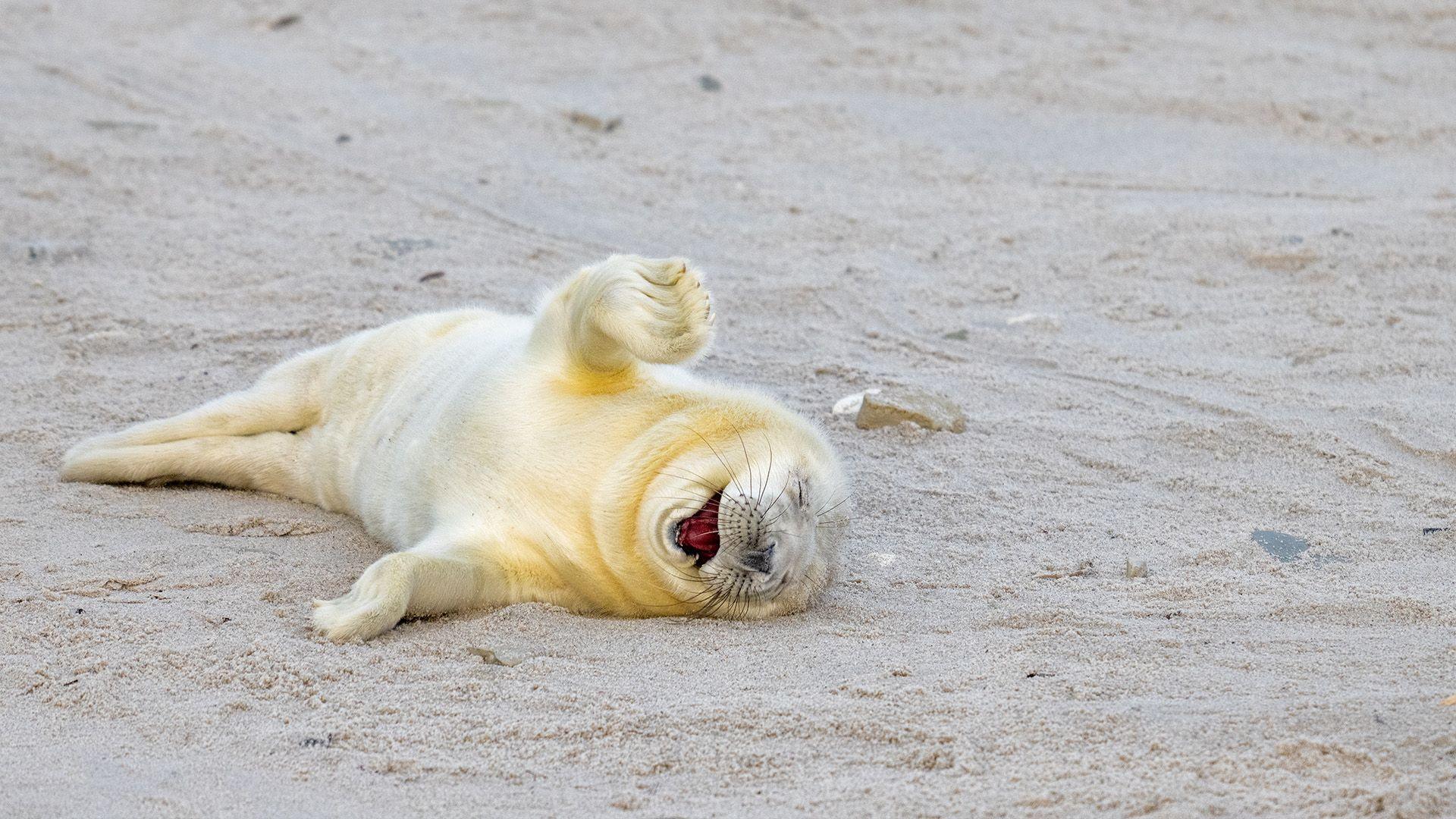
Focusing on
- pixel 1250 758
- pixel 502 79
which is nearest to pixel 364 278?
pixel 502 79

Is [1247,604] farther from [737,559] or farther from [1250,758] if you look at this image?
[737,559]

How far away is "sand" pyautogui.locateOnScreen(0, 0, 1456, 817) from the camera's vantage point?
272 cm

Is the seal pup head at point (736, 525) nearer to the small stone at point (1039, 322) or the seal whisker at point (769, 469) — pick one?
the seal whisker at point (769, 469)

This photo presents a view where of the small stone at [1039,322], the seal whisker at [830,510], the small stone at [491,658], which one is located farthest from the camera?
the small stone at [1039,322]

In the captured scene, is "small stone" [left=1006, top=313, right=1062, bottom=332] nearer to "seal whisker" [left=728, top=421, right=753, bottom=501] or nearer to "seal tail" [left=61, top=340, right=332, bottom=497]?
"seal whisker" [left=728, top=421, right=753, bottom=501]

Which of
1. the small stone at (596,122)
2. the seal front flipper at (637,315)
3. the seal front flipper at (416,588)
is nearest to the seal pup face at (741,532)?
the seal front flipper at (637,315)

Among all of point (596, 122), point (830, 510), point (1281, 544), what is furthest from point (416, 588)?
point (596, 122)

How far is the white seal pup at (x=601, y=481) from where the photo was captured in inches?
135

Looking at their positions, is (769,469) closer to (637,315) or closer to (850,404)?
(637,315)

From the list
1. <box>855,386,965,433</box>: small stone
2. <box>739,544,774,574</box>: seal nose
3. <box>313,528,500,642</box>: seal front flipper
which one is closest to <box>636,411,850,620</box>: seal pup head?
<box>739,544,774,574</box>: seal nose

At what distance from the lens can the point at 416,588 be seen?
3340 millimetres

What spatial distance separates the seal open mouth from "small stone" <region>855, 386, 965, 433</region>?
1.30 meters

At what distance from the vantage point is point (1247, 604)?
134 inches

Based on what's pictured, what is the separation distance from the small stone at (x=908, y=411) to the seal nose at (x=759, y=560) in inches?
54.0
